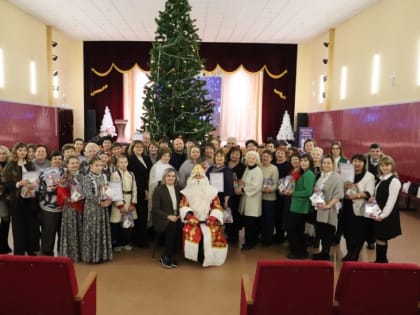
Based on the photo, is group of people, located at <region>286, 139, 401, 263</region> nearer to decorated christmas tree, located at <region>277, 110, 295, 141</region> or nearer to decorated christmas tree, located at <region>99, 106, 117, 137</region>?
decorated christmas tree, located at <region>277, 110, 295, 141</region>

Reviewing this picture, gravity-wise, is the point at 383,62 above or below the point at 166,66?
above

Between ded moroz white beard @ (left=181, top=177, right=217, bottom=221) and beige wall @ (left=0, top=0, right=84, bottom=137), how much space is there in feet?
26.6

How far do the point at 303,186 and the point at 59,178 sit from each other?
3.06 m

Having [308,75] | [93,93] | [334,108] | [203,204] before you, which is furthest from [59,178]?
[308,75]

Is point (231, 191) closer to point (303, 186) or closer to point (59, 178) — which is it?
point (303, 186)

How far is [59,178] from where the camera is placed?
15.3ft

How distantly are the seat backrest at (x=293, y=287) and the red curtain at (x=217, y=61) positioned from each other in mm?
14284

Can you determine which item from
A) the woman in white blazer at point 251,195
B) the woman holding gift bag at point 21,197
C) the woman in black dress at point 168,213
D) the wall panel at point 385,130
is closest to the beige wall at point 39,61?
the woman holding gift bag at point 21,197

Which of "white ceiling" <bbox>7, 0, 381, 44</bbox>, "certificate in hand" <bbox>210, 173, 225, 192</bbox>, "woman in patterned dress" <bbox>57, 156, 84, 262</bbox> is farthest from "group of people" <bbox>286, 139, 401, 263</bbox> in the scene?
"white ceiling" <bbox>7, 0, 381, 44</bbox>

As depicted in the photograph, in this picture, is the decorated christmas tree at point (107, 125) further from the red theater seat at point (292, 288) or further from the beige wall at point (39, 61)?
the red theater seat at point (292, 288)

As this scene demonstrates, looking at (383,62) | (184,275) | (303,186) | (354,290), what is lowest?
(184,275)

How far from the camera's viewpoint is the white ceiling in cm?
1064

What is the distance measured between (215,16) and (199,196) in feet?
28.4

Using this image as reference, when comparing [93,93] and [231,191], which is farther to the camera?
[93,93]
